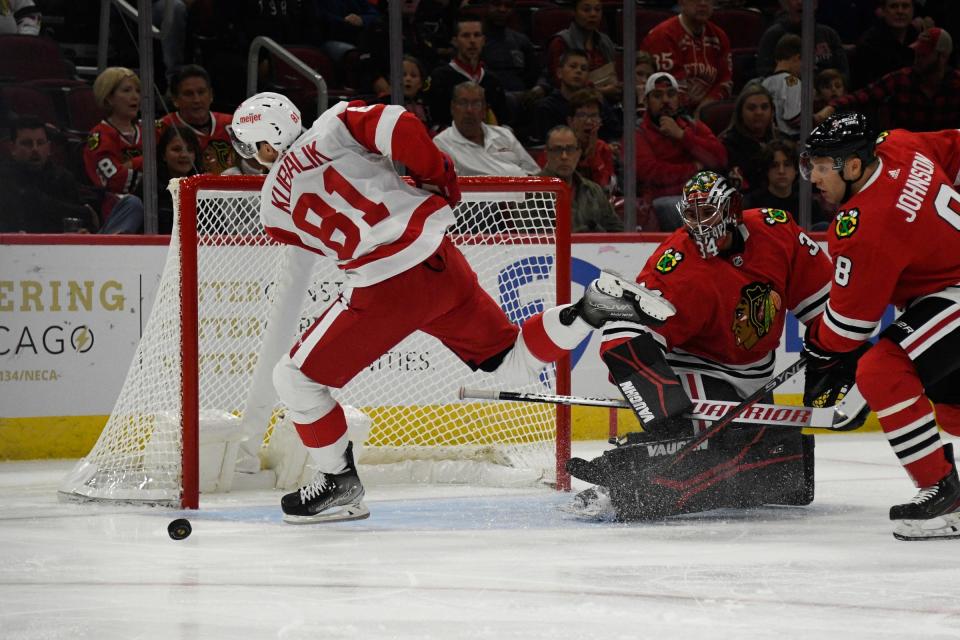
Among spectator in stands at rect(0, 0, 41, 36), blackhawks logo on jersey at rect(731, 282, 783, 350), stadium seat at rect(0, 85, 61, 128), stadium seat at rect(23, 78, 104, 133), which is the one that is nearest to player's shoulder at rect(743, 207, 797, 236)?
blackhawks logo on jersey at rect(731, 282, 783, 350)

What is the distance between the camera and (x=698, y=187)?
11.7 ft

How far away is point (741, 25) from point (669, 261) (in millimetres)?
3201

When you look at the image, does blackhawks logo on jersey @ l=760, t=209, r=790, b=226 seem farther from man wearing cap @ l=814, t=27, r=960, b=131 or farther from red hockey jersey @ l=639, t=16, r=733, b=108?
man wearing cap @ l=814, t=27, r=960, b=131

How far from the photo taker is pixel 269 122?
3.46 meters

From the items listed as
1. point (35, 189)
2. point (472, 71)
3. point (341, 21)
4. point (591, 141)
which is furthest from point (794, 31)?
point (35, 189)

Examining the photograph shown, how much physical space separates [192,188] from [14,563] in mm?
1150

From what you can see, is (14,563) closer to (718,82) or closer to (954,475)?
(954,475)

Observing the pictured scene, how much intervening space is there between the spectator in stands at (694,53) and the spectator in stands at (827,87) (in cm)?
42

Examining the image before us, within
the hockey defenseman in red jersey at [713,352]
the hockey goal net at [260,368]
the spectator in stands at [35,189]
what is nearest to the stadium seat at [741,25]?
the hockey goal net at [260,368]

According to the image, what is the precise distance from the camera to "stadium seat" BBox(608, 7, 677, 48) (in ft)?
20.2

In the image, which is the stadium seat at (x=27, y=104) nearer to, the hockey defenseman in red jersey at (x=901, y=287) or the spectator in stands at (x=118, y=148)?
the spectator in stands at (x=118, y=148)

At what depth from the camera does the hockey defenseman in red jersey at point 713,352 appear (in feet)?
11.4

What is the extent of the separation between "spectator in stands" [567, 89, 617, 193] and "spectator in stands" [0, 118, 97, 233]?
1.93 metres

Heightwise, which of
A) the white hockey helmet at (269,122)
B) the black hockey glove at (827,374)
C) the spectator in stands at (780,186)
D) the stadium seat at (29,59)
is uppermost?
the white hockey helmet at (269,122)
